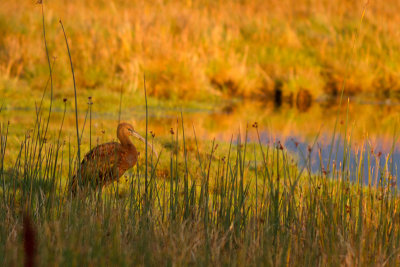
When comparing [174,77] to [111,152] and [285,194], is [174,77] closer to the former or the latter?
[111,152]

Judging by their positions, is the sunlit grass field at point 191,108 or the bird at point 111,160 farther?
the bird at point 111,160

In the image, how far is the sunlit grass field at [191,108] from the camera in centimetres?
310

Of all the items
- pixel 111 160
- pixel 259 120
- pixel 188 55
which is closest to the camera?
pixel 111 160

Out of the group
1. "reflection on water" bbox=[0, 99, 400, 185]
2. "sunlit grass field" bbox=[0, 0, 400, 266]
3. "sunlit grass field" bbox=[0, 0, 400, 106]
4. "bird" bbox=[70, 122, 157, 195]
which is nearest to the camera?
"sunlit grass field" bbox=[0, 0, 400, 266]

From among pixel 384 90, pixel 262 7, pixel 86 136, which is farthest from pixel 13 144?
pixel 262 7

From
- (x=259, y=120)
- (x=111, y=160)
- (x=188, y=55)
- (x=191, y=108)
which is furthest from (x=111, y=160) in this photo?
(x=188, y=55)

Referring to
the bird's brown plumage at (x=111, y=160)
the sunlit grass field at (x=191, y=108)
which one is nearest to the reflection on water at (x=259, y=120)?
the sunlit grass field at (x=191, y=108)

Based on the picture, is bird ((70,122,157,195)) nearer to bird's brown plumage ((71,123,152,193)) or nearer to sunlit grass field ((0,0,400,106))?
bird's brown plumage ((71,123,152,193))

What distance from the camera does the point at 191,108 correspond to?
1291 centimetres

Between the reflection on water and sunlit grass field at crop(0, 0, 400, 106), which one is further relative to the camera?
sunlit grass field at crop(0, 0, 400, 106)

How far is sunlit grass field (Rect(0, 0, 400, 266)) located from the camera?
310 cm

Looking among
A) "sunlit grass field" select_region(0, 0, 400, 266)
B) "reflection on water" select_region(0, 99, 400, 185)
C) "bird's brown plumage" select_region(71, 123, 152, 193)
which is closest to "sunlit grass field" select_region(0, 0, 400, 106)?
"sunlit grass field" select_region(0, 0, 400, 266)

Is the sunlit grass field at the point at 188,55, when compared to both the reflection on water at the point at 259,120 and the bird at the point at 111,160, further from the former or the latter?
the bird at the point at 111,160

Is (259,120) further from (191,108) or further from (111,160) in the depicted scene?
(111,160)
